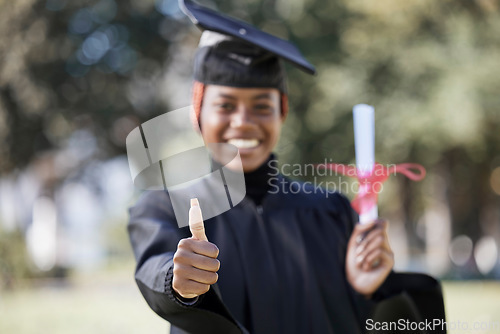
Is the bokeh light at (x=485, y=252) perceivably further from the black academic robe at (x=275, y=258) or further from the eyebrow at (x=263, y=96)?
the eyebrow at (x=263, y=96)

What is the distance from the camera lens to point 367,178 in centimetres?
230

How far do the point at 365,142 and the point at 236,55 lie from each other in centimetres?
66

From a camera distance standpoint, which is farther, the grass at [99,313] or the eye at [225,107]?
the grass at [99,313]

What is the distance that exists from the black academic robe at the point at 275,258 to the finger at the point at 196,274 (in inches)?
9.5

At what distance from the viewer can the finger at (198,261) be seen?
1.57 m

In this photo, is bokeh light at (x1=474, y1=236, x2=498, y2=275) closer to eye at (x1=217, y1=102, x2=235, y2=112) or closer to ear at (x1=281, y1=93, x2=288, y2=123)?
ear at (x1=281, y1=93, x2=288, y2=123)

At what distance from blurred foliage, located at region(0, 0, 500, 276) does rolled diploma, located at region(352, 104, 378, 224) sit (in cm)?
1000

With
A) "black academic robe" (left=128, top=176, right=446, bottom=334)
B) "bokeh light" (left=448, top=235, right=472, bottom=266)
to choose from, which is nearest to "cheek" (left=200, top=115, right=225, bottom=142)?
"black academic robe" (left=128, top=176, right=446, bottom=334)

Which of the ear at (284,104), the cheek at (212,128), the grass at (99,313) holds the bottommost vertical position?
the grass at (99,313)

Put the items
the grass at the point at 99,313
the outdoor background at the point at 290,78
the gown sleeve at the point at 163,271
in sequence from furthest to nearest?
the outdoor background at the point at 290,78 < the grass at the point at 99,313 < the gown sleeve at the point at 163,271

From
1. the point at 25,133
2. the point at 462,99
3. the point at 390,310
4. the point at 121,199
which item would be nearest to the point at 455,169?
the point at 462,99

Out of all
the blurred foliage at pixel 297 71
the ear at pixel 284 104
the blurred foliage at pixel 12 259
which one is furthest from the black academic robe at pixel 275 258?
the blurred foliage at pixel 297 71

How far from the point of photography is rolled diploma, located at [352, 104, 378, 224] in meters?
2.26

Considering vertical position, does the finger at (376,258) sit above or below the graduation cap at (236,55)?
below
